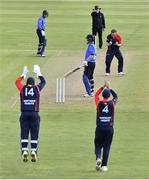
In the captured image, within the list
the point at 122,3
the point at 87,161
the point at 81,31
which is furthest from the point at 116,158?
the point at 122,3

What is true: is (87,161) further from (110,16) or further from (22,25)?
(110,16)

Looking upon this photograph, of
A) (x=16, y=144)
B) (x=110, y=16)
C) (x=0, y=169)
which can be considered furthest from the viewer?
(x=110, y=16)

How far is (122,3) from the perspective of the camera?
73.8 metres

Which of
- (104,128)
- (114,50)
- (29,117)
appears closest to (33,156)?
(29,117)

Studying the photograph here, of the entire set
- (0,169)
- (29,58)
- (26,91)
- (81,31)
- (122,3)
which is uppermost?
(122,3)

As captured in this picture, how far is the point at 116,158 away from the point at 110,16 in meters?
39.3

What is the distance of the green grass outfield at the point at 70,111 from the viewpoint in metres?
18.6

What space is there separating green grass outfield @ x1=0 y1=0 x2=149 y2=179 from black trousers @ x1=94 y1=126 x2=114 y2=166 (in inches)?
15.9

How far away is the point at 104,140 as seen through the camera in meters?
18.1

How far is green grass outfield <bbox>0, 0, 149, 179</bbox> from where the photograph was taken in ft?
61.1

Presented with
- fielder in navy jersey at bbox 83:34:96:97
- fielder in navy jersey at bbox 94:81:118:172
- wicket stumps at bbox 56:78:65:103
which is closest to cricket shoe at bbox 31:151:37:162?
fielder in navy jersey at bbox 94:81:118:172

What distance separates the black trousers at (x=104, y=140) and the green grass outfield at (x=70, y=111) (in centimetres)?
40

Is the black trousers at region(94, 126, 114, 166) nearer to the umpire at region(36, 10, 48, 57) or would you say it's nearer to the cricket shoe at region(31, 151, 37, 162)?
the cricket shoe at region(31, 151, 37, 162)

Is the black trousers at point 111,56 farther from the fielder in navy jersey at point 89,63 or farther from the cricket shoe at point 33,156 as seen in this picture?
the cricket shoe at point 33,156
